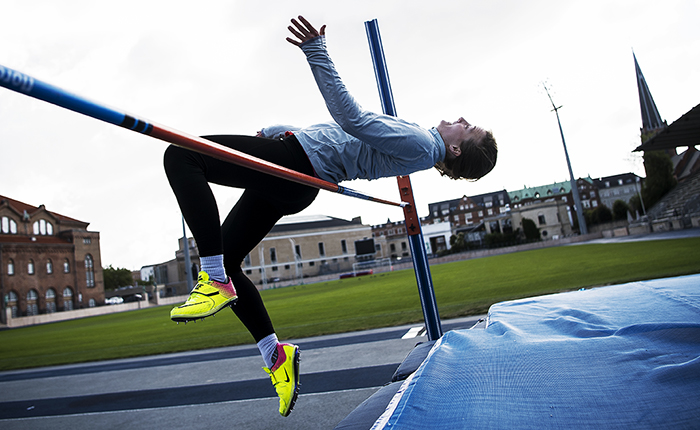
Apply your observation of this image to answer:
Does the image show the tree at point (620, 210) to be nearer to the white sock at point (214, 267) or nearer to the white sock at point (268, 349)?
the white sock at point (268, 349)

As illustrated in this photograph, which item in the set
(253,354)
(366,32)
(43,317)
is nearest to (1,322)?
(43,317)

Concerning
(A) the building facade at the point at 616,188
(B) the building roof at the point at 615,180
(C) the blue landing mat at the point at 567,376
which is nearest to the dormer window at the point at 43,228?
(C) the blue landing mat at the point at 567,376

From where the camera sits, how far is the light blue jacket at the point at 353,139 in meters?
1.34

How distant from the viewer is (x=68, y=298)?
128ft

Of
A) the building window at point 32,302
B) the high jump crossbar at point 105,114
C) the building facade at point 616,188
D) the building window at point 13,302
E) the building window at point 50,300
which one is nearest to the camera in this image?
the high jump crossbar at point 105,114

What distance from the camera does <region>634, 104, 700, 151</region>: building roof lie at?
1309cm

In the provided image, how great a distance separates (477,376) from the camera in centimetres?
108

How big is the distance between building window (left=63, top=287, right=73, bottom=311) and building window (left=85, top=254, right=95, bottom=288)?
5.64ft

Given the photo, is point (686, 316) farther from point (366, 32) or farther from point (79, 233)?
point (79, 233)

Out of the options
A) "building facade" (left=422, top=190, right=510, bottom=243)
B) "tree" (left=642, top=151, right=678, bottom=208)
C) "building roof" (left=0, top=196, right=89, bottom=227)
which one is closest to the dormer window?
"building roof" (left=0, top=196, right=89, bottom=227)

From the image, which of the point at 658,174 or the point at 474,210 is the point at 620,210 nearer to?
the point at 658,174

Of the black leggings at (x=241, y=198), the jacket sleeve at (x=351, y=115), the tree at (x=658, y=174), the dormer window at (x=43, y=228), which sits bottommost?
the black leggings at (x=241, y=198)

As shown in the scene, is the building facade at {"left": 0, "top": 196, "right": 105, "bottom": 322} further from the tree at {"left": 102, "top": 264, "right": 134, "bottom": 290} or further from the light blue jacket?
the light blue jacket

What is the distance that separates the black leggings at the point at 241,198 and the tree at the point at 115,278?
75.0m
